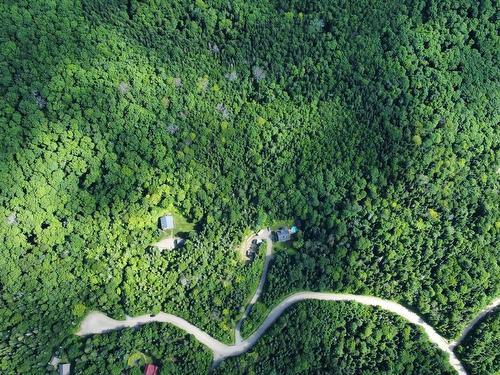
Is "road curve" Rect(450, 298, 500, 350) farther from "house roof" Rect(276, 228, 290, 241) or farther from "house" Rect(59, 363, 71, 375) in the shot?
"house" Rect(59, 363, 71, 375)

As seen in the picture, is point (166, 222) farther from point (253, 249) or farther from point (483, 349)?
point (483, 349)

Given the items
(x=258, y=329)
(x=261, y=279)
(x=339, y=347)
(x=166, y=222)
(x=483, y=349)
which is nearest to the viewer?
(x=339, y=347)

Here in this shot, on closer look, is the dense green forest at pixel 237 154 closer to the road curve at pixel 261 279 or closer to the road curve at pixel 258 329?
the road curve at pixel 261 279

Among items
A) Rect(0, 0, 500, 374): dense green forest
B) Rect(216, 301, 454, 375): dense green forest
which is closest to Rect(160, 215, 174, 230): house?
Rect(0, 0, 500, 374): dense green forest

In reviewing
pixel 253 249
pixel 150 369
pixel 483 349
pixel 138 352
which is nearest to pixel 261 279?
pixel 253 249

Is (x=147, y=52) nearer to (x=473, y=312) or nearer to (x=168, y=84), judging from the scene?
(x=168, y=84)

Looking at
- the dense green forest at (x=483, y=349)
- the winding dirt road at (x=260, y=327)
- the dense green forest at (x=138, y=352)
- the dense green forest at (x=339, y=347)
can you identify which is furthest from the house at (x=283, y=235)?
the dense green forest at (x=483, y=349)

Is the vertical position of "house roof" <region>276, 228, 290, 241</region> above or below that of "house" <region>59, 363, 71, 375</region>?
above
